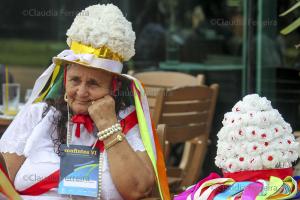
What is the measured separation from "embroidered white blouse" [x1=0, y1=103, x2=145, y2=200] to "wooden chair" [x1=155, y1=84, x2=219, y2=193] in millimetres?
1175

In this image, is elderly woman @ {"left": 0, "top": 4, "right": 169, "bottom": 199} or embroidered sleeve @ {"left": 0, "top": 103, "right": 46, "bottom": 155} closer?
elderly woman @ {"left": 0, "top": 4, "right": 169, "bottom": 199}

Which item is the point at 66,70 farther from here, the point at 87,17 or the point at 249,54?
the point at 249,54

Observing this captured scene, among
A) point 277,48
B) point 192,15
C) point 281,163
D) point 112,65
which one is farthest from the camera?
point 192,15

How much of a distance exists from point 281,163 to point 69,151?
91 centimetres

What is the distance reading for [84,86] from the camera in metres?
2.97

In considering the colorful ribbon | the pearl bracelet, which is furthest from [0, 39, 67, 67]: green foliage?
the colorful ribbon

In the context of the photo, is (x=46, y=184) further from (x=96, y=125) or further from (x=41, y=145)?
(x=96, y=125)

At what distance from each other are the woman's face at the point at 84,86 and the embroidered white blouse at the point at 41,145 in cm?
10

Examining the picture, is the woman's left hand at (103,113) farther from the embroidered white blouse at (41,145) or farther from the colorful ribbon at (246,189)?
the colorful ribbon at (246,189)

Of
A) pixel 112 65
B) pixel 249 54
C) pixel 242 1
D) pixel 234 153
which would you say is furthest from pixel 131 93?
pixel 242 1

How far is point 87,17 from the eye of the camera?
2.99 metres

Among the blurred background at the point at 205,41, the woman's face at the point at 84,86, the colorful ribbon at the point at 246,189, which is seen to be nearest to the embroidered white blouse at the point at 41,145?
the woman's face at the point at 84,86

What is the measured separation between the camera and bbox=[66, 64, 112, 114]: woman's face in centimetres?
298

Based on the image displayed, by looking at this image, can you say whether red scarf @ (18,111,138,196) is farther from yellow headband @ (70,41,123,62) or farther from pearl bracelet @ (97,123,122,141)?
yellow headband @ (70,41,123,62)
